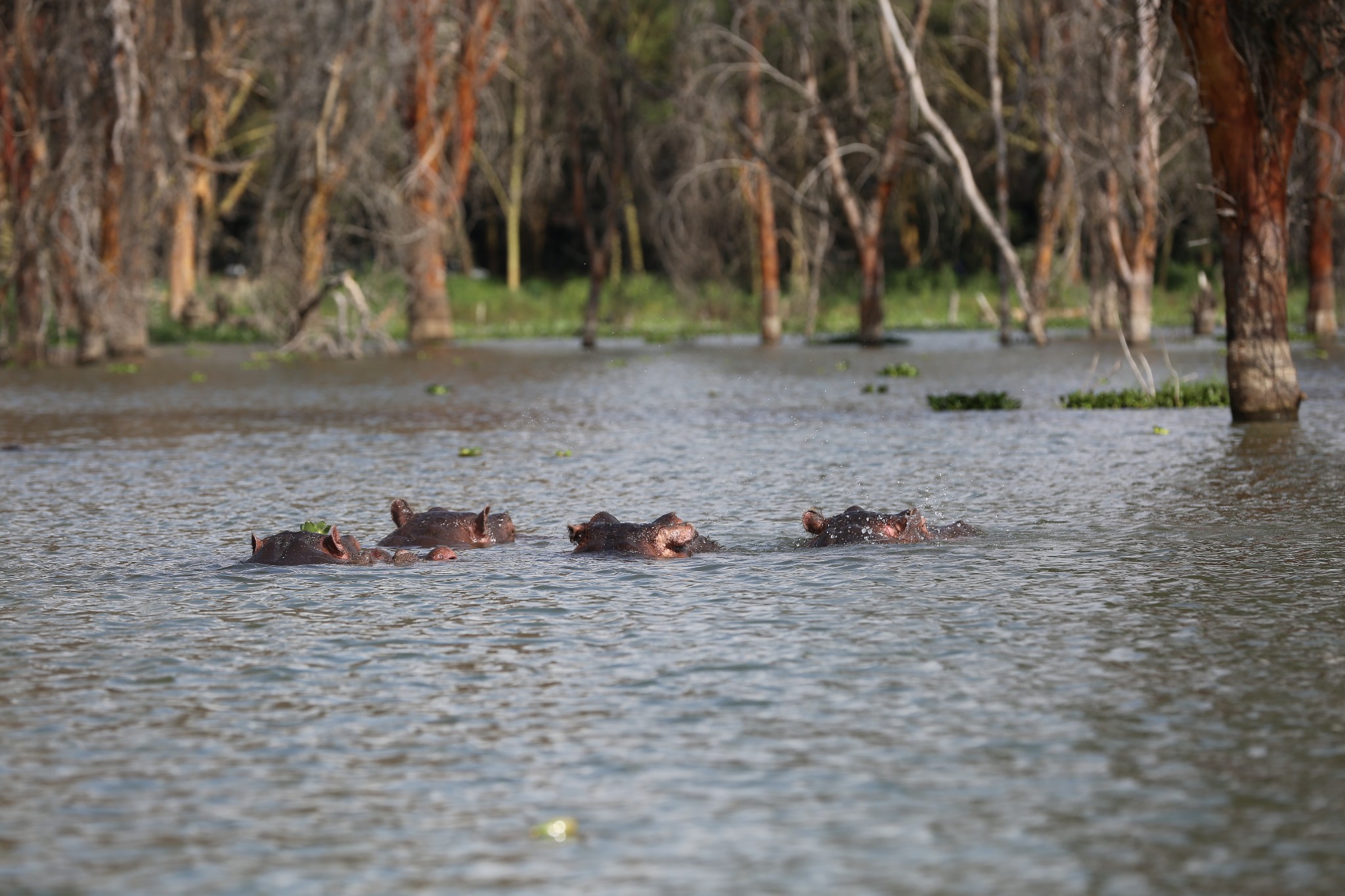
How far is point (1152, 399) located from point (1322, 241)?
20.0m

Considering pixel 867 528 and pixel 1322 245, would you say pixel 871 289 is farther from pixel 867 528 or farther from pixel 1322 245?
pixel 867 528

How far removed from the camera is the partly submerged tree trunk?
18.5 m

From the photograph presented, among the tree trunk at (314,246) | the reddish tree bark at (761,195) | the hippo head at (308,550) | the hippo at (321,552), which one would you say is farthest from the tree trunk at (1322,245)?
the hippo head at (308,550)

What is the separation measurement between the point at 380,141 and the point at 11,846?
36.9 meters

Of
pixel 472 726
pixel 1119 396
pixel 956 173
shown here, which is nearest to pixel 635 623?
pixel 472 726

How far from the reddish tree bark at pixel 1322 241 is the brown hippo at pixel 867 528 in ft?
92.6

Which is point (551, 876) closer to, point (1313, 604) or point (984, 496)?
point (1313, 604)

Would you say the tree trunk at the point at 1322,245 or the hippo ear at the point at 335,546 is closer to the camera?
the hippo ear at the point at 335,546

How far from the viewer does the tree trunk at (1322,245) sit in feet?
125

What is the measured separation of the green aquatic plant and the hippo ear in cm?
1325

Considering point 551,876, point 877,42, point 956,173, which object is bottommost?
point 551,876

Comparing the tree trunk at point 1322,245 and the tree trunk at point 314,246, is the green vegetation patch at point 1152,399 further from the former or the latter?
the tree trunk at point 314,246

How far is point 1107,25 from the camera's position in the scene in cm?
3397

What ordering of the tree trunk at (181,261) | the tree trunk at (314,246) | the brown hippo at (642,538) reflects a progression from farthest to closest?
the tree trunk at (181,261), the tree trunk at (314,246), the brown hippo at (642,538)
